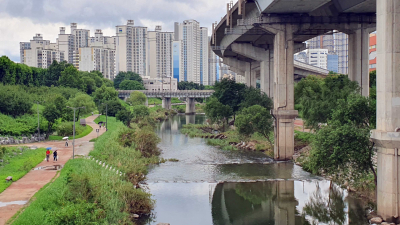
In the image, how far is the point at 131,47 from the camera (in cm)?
16925

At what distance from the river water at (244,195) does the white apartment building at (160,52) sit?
456 ft

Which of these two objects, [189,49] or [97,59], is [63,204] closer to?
[97,59]

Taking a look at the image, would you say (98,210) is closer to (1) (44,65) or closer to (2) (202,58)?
(1) (44,65)

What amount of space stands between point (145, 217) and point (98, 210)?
13.8 ft

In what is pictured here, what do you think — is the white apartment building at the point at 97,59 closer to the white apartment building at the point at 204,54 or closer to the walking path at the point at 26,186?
the white apartment building at the point at 204,54

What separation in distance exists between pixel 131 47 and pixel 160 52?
12.4m

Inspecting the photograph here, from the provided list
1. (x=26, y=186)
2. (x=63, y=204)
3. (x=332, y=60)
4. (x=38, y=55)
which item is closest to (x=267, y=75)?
(x=26, y=186)

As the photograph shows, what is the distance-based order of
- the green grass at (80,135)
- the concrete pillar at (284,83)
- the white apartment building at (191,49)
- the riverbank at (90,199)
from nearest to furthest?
the riverbank at (90,199) < the concrete pillar at (284,83) < the green grass at (80,135) < the white apartment building at (191,49)

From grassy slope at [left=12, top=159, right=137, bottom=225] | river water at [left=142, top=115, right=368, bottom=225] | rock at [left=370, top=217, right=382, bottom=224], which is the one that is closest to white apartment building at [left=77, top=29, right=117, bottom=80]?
river water at [left=142, top=115, right=368, bottom=225]

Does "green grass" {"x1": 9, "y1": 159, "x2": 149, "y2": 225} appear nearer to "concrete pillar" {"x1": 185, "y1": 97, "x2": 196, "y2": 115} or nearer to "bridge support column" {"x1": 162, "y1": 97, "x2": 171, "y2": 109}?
"concrete pillar" {"x1": 185, "y1": 97, "x2": 196, "y2": 115}

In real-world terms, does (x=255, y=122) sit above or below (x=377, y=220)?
above

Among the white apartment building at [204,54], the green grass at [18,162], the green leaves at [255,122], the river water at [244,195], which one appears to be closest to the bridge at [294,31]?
the river water at [244,195]

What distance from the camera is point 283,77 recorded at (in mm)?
34438

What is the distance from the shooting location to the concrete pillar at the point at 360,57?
117ft
